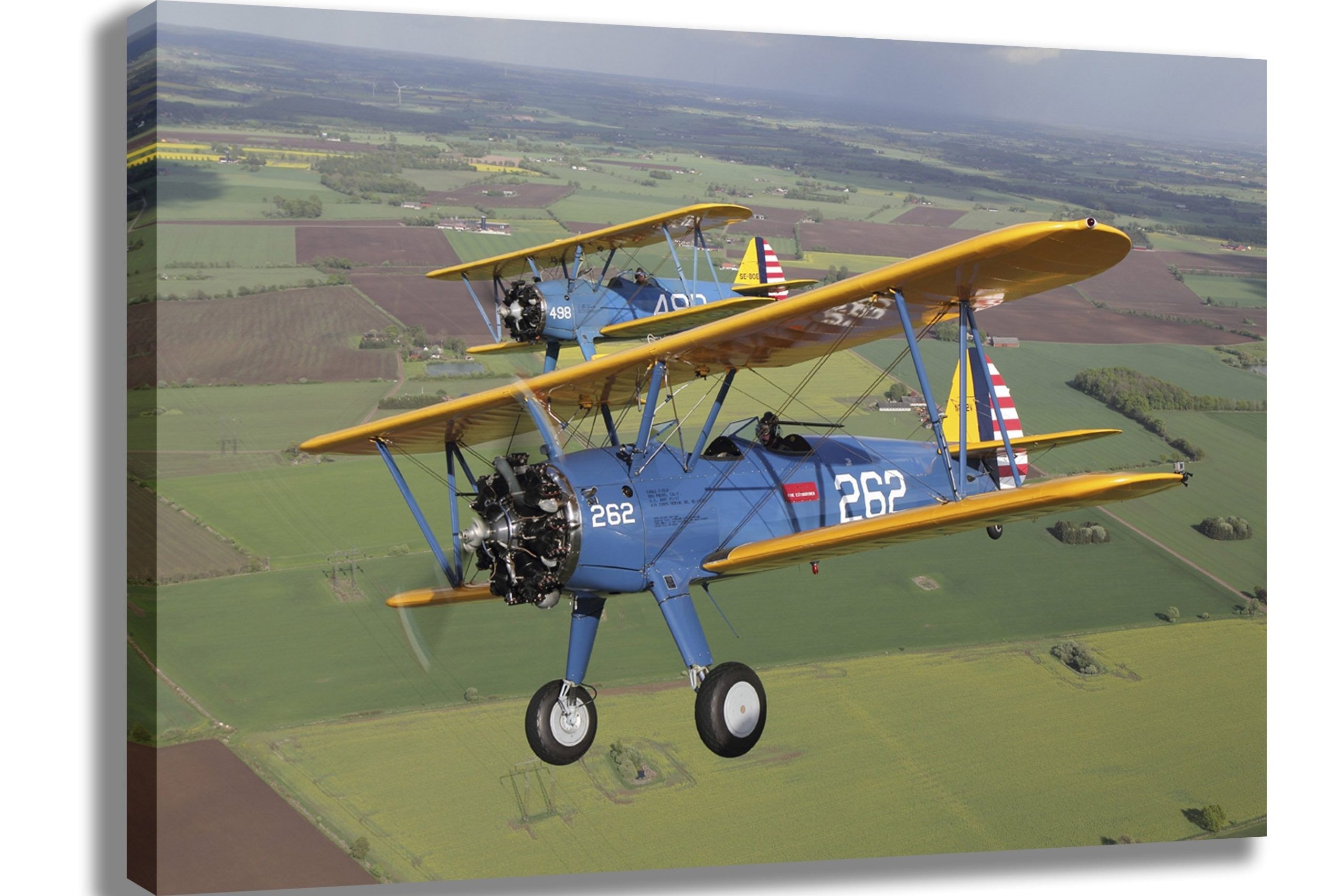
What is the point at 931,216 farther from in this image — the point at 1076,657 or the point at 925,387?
the point at 925,387

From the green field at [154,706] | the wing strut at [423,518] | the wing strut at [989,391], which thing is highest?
the wing strut at [989,391]

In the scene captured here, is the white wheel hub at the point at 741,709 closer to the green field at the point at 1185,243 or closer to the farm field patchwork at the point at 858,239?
the green field at the point at 1185,243

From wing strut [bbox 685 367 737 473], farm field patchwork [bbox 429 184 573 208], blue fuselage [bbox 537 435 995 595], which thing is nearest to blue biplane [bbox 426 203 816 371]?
farm field patchwork [bbox 429 184 573 208]

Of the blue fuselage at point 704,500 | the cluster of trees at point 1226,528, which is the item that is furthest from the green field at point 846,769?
the blue fuselage at point 704,500

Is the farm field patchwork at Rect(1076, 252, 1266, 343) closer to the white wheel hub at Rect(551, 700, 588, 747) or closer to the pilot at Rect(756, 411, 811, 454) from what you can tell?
the pilot at Rect(756, 411, 811, 454)

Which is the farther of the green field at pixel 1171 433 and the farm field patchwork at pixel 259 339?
the green field at pixel 1171 433

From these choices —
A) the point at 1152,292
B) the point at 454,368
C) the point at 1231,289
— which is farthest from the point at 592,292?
the point at 1152,292
